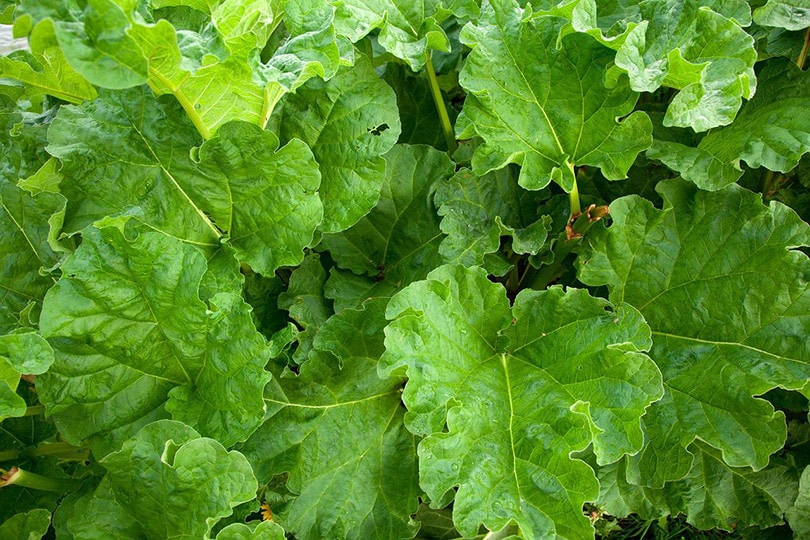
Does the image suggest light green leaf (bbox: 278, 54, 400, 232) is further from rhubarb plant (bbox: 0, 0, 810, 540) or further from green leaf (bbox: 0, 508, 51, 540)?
green leaf (bbox: 0, 508, 51, 540)

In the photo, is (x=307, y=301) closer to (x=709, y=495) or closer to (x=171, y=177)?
(x=171, y=177)

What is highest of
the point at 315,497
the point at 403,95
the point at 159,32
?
the point at 159,32

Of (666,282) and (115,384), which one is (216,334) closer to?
(115,384)

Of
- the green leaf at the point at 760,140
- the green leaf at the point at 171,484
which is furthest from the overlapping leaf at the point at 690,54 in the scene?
the green leaf at the point at 171,484

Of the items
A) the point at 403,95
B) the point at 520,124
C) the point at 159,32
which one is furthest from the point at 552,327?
the point at 159,32

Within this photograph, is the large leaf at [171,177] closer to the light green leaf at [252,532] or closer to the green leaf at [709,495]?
the light green leaf at [252,532]
